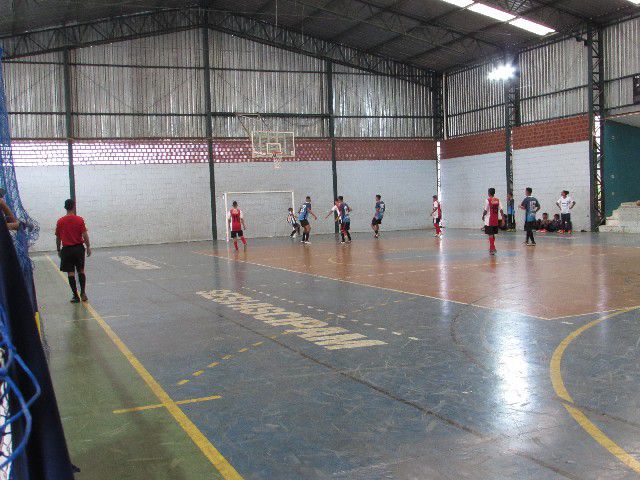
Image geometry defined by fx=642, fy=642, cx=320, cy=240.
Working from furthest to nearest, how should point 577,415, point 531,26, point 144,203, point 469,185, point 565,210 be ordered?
1. point 469,185
2. point 144,203
3. point 565,210
4. point 531,26
5. point 577,415

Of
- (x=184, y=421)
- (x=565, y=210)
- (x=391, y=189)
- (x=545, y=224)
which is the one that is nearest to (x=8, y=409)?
(x=184, y=421)

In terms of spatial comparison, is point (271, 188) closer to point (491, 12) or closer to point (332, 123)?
point (332, 123)

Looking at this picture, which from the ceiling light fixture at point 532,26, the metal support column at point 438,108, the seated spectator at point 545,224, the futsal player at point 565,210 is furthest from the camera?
the metal support column at point 438,108

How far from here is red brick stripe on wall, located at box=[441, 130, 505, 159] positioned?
37156 mm

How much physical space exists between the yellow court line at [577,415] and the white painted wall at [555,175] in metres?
25.6

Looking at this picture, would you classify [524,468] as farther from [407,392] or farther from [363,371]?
[363,371]

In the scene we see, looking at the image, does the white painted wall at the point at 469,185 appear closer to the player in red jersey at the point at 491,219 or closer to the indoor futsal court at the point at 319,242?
the indoor futsal court at the point at 319,242

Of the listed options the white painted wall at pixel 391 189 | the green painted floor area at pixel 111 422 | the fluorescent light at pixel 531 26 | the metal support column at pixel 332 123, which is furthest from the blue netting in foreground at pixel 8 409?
the white painted wall at pixel 391 189

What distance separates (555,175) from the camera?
1314 inches

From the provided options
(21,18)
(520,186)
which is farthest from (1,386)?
(520,186)

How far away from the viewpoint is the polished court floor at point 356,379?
4.61 meters

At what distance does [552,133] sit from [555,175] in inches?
86.5

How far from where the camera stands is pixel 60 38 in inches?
1307

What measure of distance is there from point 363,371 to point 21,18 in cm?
2875
